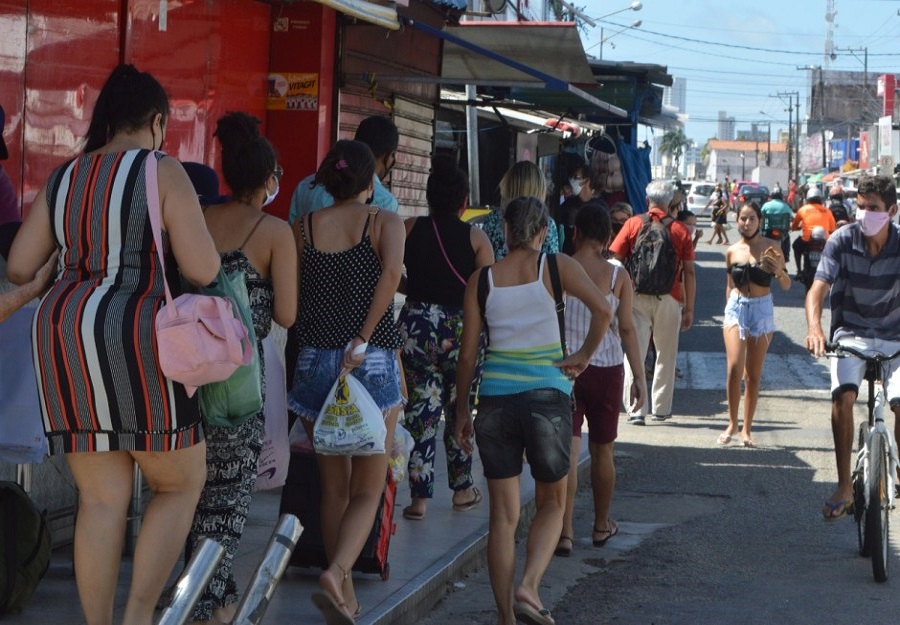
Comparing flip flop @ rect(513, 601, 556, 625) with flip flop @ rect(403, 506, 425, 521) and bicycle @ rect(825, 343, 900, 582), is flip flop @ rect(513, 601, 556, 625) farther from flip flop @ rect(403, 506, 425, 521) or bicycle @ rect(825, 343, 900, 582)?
bicycle @ rect(825, 343, 900, 582)

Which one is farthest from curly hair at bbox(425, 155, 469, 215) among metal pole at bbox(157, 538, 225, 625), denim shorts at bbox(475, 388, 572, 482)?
metal pole at bbox(157, 538, 225, 625)

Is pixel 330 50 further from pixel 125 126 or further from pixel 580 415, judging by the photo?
pixel 125 126

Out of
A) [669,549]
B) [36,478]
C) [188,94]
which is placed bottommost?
[669,549]

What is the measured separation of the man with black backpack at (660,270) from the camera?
11.5 metres

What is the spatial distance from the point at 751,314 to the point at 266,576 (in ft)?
26.5

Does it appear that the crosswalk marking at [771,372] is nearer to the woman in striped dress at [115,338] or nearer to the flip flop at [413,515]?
the flip flop at [413,515]

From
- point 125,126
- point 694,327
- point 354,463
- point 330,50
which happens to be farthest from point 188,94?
point 694,327

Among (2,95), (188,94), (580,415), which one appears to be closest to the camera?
(2,95)

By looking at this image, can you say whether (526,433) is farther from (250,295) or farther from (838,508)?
(838,508)

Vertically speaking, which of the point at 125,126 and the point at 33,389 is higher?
the point at 125,126

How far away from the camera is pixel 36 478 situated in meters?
6.32

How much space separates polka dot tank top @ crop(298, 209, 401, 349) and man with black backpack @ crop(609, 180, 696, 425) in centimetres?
598

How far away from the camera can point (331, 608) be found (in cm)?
518

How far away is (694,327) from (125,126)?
16.5 meters
